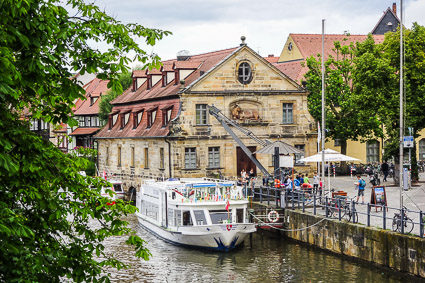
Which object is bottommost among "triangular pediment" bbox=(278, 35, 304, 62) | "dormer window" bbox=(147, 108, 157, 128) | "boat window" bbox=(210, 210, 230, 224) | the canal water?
the canal water

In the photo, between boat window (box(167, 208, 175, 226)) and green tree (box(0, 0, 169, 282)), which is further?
boat window (box(167, 208, 175, 226))

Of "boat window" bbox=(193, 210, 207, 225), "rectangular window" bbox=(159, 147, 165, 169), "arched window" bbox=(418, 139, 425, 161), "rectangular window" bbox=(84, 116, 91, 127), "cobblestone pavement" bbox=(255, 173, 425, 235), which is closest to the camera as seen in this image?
"cobblestone pavement" bbox=(255, 173, 425, 235)

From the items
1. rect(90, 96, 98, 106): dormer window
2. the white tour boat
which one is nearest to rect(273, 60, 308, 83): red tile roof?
Result: rect(90, 96, 98, 106): dormer window

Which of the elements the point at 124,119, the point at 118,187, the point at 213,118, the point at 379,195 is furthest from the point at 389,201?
the point at 124,119

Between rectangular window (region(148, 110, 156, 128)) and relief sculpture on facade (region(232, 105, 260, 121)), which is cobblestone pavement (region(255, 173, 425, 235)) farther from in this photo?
rectangular window (region(148, 110, 156, 128))

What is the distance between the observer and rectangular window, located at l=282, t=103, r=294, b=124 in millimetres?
52625

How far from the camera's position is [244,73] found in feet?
167

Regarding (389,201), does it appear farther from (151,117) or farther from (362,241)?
(151,117)

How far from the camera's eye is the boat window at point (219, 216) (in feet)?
109

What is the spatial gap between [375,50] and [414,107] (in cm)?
433

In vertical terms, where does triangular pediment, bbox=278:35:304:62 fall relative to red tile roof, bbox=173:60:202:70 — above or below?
above

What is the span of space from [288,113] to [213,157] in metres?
6.35

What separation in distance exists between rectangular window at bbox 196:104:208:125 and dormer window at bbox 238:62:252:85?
3.06 m

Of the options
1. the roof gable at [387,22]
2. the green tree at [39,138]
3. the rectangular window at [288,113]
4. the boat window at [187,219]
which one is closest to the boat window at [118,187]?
the rectangular window at [288,113]
